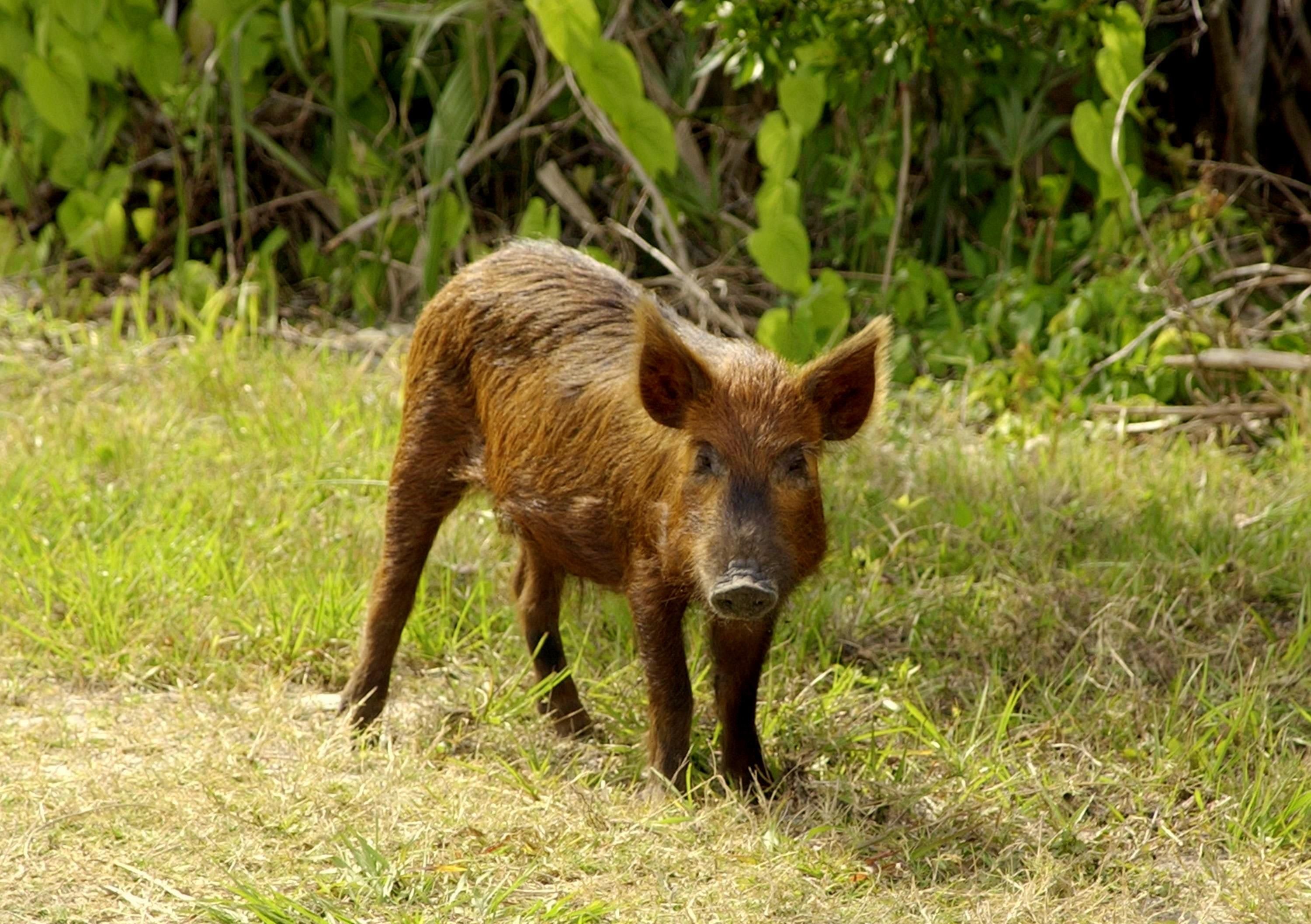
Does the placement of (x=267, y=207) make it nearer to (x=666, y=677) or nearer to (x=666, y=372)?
(x=666, y=372)

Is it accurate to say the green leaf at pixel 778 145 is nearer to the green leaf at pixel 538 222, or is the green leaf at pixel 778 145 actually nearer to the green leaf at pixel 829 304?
the green leaf at pixel 829 304

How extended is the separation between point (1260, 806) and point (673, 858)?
133 cm

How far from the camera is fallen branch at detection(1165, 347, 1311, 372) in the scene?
6.04 metres

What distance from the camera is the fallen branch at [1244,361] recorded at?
6043 mm

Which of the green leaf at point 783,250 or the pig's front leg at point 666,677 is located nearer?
the pig's front leg at point 666,677

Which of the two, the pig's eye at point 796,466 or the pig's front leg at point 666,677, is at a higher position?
the pig's eye at point 796,466

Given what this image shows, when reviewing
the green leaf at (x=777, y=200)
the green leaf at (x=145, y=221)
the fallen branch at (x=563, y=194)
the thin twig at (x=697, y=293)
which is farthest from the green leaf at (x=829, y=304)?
the green leaf at (x=145, y=221)

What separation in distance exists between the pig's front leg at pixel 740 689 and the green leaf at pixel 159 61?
472 centimetres

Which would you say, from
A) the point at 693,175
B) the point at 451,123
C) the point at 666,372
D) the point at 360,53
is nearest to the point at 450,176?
the point at 451,123

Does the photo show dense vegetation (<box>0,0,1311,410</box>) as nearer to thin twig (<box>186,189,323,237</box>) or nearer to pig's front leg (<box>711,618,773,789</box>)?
thin twig (<box>186,189,323,237</box>)

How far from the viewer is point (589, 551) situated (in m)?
4.07

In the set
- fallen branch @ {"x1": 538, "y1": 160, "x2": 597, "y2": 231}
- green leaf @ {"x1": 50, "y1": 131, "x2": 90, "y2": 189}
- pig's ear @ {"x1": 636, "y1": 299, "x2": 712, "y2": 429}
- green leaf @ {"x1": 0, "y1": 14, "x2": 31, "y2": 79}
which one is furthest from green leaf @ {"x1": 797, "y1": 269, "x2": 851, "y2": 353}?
green leaf @ {"x1": 0, "y1": 14, "x2": 31, "y2": 79}

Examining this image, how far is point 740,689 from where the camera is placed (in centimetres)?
391

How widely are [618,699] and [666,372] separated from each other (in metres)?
1.07
